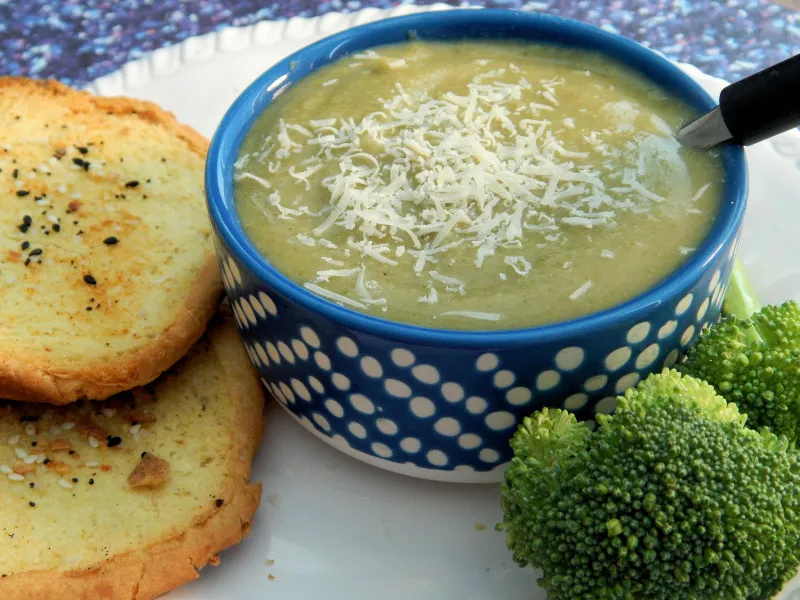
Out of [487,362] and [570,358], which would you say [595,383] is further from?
[487,362]

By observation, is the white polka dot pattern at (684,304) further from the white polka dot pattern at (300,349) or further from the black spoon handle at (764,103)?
the white polka dot pattern at (300,349)

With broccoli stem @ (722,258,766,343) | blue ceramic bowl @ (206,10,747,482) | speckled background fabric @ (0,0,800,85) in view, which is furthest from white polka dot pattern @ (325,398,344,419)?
speckled background fabric @ (0,0,800,85)

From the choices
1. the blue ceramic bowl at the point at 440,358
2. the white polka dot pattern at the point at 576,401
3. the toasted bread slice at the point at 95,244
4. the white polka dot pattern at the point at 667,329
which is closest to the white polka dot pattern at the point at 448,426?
the blue ceramic bowl at the point at 440,358

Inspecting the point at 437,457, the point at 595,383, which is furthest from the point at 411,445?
the point at 595,383

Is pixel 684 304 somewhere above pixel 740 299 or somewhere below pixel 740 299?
above

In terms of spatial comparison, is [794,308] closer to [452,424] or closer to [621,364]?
[621,364]

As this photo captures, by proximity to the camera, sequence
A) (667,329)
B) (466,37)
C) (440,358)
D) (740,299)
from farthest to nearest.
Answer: (466,37)
(740,299)
(667,329)
(440,358)
